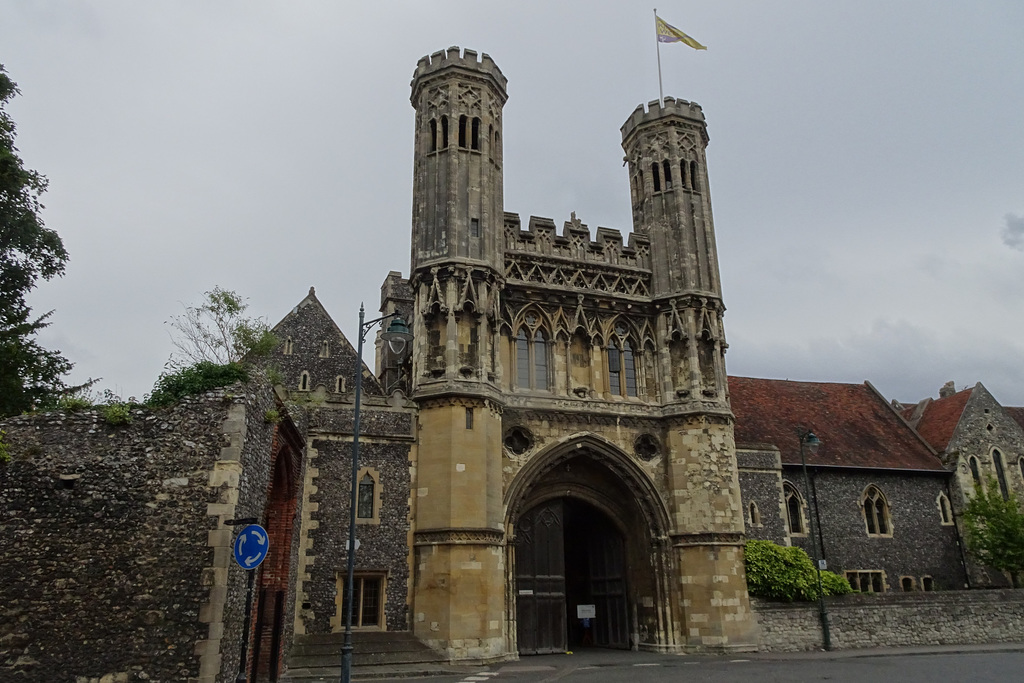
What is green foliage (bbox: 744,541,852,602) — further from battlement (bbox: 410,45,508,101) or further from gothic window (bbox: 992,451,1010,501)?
battlement (bbox: 410,45,508,101)

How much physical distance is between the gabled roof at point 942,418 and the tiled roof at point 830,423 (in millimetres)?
708

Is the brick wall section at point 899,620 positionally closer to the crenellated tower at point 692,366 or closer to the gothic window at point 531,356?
the crenellated tower at point 692,366

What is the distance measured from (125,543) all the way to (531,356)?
1362 centimetres

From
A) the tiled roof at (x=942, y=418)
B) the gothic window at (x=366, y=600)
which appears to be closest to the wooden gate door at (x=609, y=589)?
the gothic window at (x=366, y=600)

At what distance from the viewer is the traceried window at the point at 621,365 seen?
923 inches

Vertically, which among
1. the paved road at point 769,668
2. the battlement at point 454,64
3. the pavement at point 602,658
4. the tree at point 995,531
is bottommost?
the paved road at point 769,668

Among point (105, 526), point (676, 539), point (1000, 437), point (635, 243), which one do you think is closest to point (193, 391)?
point (105, 526)

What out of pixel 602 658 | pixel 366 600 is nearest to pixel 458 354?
pixel 366 600

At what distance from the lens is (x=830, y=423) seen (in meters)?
30.5

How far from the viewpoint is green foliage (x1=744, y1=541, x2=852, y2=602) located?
22.1 metres

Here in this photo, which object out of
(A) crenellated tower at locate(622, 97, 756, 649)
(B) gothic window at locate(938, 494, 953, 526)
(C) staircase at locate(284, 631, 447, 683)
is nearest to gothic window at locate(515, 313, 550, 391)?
(A) crenellated tower at locate(622, 97, 756, 649)

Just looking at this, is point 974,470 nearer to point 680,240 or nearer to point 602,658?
point 680,240

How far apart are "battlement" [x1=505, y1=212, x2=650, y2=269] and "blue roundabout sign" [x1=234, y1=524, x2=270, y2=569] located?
1530cm

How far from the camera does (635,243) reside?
25.2m
